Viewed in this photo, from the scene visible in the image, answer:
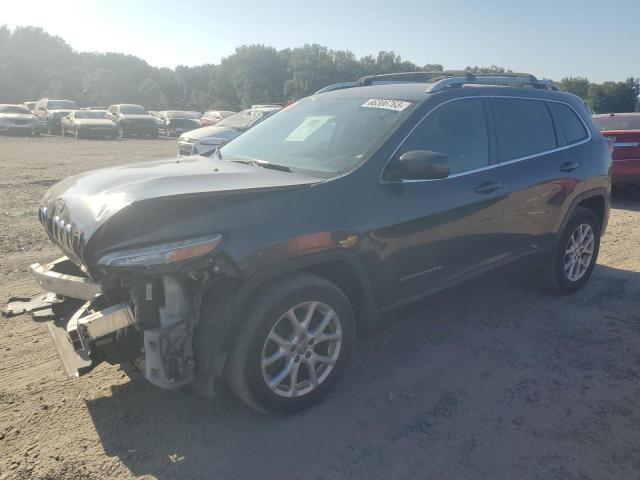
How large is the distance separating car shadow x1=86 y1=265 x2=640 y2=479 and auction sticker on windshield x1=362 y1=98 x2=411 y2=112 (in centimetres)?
140

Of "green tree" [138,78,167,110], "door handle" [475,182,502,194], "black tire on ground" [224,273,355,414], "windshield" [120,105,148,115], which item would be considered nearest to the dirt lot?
"black tire on ground" [224,273,355,414]

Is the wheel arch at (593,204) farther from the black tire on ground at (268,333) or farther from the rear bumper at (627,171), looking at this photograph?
the rear bumper at (627,171)

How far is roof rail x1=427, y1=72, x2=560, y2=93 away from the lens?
4125 millimetres

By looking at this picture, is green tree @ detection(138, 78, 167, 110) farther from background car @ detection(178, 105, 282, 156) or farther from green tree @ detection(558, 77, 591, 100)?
background car @ detection(178, 105, 282, 156)

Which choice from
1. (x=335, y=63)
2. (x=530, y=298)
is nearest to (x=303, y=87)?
(x=335, y=63)

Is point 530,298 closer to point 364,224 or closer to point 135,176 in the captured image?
point 364,224

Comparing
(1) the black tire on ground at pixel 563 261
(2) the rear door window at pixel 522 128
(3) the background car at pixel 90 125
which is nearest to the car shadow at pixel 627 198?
(1) the black tire on ground at pixel 563 261

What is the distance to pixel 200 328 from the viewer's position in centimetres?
290

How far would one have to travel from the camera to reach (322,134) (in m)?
4.05

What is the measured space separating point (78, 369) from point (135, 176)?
45.8 inches

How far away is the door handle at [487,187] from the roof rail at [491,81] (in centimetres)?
78

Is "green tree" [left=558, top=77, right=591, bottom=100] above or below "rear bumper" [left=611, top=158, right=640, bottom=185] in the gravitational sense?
above

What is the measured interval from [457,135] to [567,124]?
1.72m

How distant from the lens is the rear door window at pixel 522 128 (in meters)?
4.45
